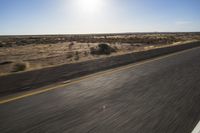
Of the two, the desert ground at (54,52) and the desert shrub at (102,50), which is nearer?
the desert ground at (54,52)

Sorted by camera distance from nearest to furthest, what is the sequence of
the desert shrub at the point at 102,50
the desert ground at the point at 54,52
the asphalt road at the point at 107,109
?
1. the asphalt road at the point at 107,109
2. the desert ground at the point at 54,52
3. the desert shrub at the point at 102,50

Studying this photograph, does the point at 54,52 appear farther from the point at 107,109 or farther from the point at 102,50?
the point at 107,109

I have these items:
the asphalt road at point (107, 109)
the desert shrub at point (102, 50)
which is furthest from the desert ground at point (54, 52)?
the asphalt road at point (107, 109)

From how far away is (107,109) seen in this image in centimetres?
522

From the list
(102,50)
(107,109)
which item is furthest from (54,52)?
(107,109)

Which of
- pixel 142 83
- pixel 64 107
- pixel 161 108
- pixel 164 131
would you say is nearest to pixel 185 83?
pixel 142 83

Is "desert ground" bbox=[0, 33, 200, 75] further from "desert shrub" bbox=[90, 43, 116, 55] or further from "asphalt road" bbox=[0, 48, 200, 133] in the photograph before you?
"asphalt road" bbox=[0, 48, 200, 133]

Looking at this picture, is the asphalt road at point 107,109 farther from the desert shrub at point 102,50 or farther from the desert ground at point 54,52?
the desert shrub at point 102,50

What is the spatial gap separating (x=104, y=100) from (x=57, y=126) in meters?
2.06

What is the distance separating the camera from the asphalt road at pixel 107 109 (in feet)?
13.6

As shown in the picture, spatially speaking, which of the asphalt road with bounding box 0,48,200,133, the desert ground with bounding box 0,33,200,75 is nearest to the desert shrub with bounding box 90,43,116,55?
the desert ground with bounding box 0,33,200,75

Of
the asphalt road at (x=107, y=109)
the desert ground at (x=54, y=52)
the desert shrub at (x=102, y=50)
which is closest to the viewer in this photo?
the asphalt road at (x=107, y=109)

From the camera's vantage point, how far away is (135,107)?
5.40m

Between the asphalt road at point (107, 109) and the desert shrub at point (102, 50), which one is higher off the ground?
the asphalt road at point (107, 109)
